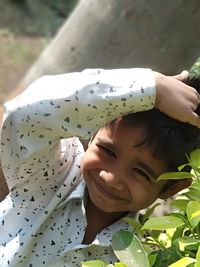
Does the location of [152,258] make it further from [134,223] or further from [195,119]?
[195,119]

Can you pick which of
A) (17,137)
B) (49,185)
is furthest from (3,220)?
(17,137)

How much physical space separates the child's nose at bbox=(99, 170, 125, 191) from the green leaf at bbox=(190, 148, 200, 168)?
181 millimetres

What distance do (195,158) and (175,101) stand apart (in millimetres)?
142

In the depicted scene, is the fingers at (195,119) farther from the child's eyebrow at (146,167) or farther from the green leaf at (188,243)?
the green leaf at (188,243)

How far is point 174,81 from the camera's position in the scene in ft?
5.89

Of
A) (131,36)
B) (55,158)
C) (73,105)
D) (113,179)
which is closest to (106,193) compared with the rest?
(113,179)

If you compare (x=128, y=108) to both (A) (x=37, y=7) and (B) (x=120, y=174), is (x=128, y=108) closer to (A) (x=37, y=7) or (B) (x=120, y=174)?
(B) (x=120, y=174)

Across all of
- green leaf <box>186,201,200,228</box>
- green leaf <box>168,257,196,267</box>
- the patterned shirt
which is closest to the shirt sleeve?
the patterned shirt

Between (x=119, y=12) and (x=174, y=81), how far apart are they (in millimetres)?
2383

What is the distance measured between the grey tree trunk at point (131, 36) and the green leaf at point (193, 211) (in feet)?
7.71

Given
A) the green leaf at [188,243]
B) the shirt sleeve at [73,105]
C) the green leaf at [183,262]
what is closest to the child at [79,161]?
the shirt sleeve at [73,105]

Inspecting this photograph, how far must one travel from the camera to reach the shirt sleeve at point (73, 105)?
1754 millimetres

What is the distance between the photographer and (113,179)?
6.12 ft

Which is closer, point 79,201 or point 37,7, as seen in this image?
point 79,201
